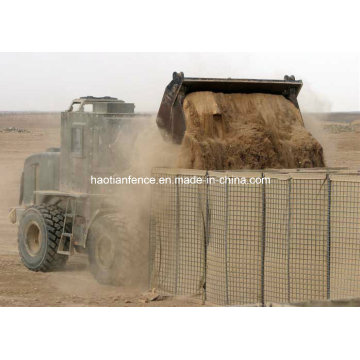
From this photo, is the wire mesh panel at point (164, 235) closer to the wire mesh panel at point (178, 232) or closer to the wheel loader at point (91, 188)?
the wire mesh panel at point (178, 232)

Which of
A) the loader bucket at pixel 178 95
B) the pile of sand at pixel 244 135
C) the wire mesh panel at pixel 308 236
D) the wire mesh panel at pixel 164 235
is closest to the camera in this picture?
the wire mesh panel at pixel 308 236

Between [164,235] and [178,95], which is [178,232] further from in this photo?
[178,95]

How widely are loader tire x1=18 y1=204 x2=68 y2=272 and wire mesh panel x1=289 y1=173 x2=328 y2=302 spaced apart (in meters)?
5.90

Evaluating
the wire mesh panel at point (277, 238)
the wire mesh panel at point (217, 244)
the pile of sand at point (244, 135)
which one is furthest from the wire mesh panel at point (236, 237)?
the pile of sand at point (244, 135)

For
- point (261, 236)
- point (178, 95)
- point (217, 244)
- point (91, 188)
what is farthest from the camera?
point (91, 188)

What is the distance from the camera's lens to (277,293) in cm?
1279

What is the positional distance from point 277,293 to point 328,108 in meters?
6.08

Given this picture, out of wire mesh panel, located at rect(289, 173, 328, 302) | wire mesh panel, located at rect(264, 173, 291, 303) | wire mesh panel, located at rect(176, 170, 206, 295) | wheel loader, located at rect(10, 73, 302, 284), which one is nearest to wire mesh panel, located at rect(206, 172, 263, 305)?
wire mesh panel, located at rect(264, 173, 291, 303)

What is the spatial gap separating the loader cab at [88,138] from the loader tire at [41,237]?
611 millimetres

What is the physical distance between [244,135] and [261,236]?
260 centimetres

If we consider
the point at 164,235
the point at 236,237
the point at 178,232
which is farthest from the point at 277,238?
the point at 164,235

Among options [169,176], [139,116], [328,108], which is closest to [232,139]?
[169,176]

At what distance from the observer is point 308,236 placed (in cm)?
1250

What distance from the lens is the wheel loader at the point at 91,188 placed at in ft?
49.3
